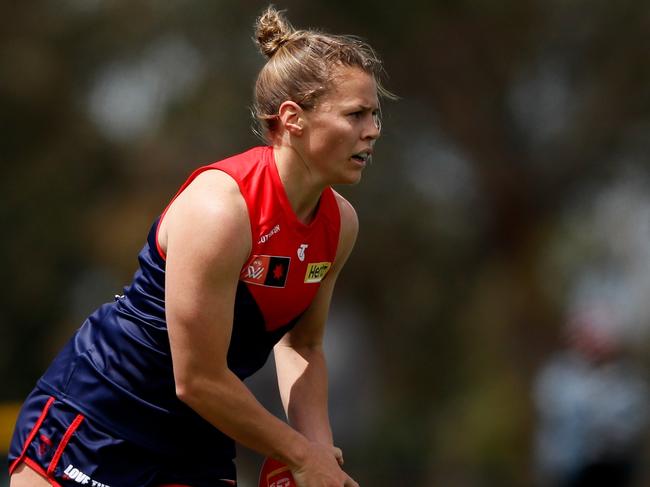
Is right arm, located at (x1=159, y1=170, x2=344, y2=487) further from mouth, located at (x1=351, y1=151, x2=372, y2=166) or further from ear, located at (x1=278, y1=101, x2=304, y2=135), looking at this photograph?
mouth, located at (x1=351, y1=151, x2=372, y2=166)

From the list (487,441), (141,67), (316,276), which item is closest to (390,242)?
(487,441)

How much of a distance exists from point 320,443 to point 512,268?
11262mm

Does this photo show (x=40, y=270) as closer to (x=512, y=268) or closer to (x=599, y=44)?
(x=512, y=268)

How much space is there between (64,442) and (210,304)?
656 millimetres

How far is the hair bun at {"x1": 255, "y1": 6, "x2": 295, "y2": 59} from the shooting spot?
3.78 meters

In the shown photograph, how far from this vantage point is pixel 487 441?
15.4m

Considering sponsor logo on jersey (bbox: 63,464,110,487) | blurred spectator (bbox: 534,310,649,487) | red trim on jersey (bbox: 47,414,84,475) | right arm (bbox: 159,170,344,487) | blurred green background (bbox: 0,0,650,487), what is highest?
blurred green background (bbox: 0,0,650,487)

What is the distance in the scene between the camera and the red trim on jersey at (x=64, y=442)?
3609 mm

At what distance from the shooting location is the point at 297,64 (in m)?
3.64

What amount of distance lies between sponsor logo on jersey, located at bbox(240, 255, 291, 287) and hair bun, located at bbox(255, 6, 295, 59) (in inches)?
26.4

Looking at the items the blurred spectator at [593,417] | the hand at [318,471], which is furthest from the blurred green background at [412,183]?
the hand at [318,471]

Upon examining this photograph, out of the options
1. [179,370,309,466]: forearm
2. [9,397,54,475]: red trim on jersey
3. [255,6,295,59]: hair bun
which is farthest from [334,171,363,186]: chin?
[9,397,54,475]: red trim on jersey

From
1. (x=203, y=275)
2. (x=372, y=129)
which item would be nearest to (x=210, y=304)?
(x=203, y=275)

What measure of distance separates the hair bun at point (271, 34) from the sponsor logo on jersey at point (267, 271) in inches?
26.4
